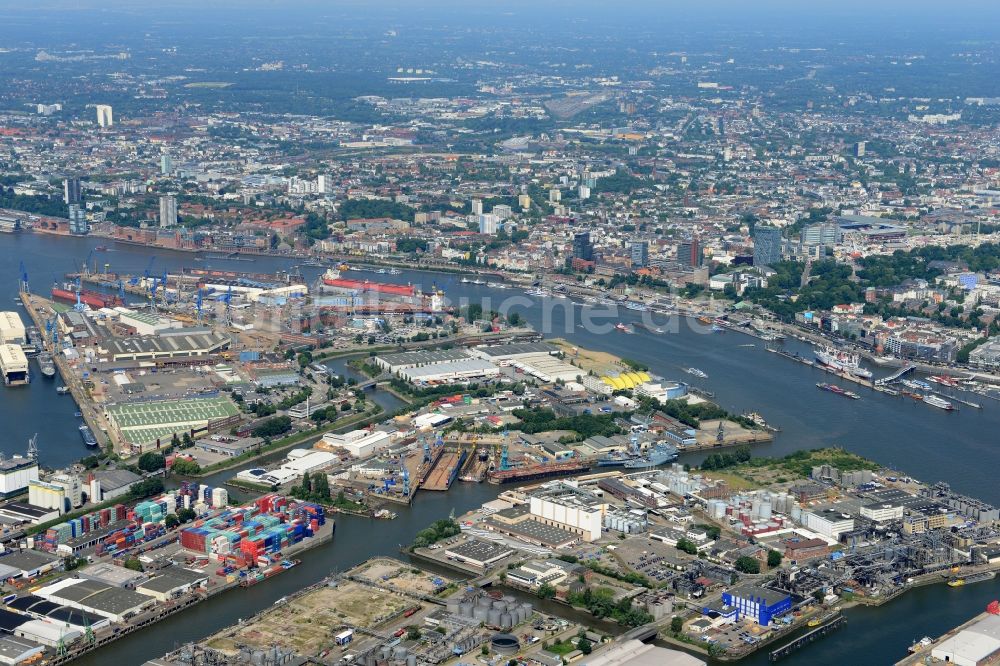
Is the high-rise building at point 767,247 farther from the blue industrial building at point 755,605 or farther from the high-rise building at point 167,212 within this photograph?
the blue industrial building at point 755,605

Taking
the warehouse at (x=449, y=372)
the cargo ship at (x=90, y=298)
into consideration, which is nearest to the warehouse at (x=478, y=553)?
the warehouse at (x=449, y=372)

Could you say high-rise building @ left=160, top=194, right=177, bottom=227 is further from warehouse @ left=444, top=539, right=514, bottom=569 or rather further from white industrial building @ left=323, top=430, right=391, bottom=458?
warehouse @ left=444, top=539, right=514, bottom=569

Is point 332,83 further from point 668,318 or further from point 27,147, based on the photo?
point 668,318

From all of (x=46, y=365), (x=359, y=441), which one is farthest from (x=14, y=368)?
(x=359, y=441)

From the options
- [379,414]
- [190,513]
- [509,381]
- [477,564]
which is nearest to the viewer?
[477,564]

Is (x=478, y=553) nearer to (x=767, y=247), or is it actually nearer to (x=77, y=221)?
(x=767, y=247)

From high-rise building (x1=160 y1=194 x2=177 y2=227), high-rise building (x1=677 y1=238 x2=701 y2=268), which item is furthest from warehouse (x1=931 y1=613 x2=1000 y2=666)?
high-rise building (x1=160 y1=194 x2=177 y2=227)

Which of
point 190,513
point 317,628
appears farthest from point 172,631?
point 190,513
